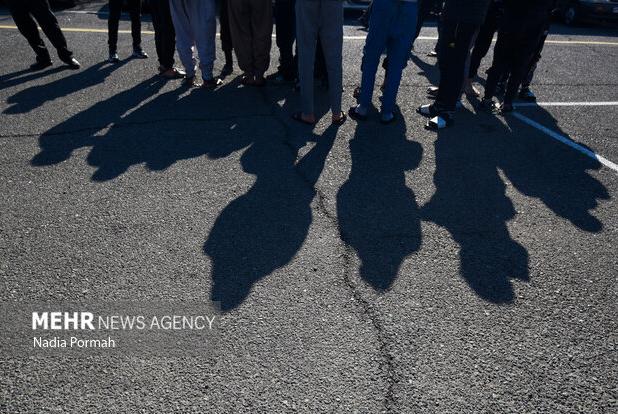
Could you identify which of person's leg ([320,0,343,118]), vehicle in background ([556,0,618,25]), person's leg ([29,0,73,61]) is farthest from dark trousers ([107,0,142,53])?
vehicle in background ([556,0,618,25])

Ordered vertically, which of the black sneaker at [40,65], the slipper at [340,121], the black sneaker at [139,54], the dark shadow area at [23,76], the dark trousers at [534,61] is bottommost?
the slipper at [340,121]

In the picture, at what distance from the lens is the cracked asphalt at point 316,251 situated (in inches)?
87.8

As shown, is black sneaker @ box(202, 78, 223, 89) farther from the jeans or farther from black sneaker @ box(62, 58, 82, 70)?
black sneaker @ box(62, 58, 82, 70)

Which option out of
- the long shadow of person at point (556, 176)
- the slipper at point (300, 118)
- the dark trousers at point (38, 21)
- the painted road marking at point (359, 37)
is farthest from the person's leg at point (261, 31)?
the long shadow of person at point (556, 176)

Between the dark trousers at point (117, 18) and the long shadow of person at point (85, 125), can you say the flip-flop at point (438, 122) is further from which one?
the dark trousers at point (117, 18)

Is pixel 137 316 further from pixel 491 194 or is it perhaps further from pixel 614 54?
pixel 614 54

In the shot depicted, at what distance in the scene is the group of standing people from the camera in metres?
4.50

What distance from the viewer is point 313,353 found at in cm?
238

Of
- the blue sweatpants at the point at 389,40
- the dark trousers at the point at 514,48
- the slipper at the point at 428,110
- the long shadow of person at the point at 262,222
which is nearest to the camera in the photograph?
the long shadow of person at the point at 262,222

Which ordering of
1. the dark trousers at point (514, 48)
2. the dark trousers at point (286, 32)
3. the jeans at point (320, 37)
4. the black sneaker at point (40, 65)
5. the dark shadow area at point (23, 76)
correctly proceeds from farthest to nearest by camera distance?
the black sneaker at point (40, 65), the dark shadow area at point (23, 76), the dark trousers at point (286, 32), the dark trousers at point (514, 48), the jeans at point (320, 37)

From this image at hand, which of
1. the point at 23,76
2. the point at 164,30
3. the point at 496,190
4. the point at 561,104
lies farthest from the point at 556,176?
the point at 23,76

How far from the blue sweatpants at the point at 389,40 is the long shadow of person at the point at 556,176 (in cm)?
148

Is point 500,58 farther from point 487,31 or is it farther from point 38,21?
point 38,21

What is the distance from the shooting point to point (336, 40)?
4508mm
